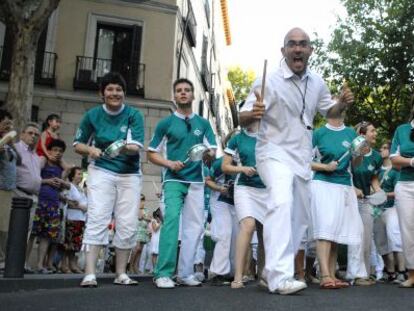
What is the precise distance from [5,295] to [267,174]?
2457mm

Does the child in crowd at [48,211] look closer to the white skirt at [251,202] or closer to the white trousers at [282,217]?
the white skirt at [251,202]

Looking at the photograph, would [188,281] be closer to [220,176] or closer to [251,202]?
[251,202]

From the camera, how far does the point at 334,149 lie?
22.1 ft

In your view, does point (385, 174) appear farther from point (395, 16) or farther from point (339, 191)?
point (395, 16)

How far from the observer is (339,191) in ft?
21.7

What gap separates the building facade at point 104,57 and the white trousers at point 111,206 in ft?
46.8

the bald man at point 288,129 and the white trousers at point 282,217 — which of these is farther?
the bald man at point 288,129

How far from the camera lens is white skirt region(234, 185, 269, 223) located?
6277 mm

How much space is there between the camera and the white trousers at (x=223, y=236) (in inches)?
283

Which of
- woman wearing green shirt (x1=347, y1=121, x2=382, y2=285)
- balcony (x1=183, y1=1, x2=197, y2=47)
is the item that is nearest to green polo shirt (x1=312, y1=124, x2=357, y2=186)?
woman wearing green shirt (x1=347, y1=121, x2=382, y2=285)

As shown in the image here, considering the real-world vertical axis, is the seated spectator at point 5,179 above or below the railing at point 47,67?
below

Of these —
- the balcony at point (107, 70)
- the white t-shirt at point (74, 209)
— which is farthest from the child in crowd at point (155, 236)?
the balcony at point (107, 70)

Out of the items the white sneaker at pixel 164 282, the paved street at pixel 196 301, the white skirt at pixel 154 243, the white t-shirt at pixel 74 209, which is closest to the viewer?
the paved street at pixel 196 301

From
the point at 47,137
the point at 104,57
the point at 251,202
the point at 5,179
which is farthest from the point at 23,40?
the point at 251,202
